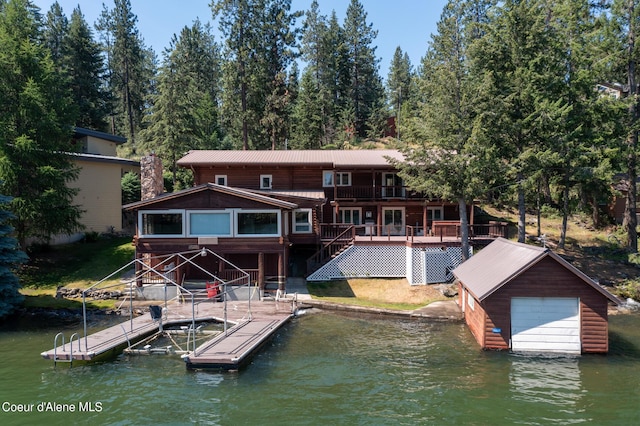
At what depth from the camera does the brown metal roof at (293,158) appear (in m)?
32.0

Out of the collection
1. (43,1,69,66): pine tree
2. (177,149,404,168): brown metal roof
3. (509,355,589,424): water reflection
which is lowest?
(509,355,589,424): water reflection

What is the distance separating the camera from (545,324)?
16.1 metres

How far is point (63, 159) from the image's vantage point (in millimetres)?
28547

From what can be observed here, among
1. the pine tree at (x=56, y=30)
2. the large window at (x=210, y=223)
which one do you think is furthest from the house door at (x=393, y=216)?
the pine tree at (x=56, y=30)

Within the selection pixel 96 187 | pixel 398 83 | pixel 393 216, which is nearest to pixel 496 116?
pixel 393 216

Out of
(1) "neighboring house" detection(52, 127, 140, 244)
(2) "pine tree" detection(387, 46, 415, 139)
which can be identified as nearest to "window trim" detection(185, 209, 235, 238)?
(1) "neighboring house" detection(52, 127, 140, 244)

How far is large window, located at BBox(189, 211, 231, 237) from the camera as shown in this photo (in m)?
24.4

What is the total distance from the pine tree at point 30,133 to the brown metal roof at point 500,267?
25.3 m

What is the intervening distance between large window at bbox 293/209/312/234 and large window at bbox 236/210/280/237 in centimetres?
428

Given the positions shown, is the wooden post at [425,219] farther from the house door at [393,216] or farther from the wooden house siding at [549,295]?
the wooden house siding at [549,295]

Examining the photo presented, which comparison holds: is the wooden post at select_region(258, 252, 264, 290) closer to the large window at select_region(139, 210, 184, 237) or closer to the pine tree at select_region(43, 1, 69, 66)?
the large window at select_region(139, 210, 184, 237)

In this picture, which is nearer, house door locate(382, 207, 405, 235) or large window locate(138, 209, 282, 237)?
large window locate(138, 209, 282, 237)

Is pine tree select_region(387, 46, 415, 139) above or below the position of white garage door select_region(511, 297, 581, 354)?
above

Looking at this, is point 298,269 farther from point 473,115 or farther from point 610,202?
point 610,202
